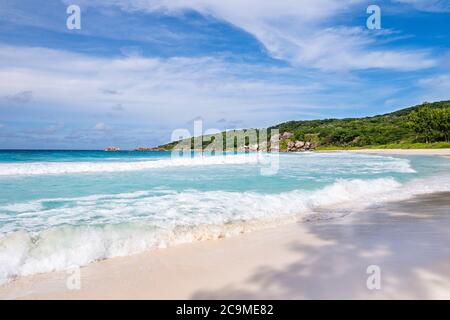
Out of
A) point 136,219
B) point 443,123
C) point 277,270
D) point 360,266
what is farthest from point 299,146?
point 277,270

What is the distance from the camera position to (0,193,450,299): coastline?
3736 mm

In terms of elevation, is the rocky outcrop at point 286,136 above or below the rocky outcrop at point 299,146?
above

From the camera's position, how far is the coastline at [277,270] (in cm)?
374

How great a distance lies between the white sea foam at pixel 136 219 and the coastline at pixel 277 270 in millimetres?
346

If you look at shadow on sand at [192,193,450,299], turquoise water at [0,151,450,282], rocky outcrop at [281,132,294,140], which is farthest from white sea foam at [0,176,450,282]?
rocky outcrop at [281,132,294,140]

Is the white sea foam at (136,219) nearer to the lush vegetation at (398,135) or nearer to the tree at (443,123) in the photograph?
the lush vegetation at (398,135)

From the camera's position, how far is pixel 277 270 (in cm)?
439

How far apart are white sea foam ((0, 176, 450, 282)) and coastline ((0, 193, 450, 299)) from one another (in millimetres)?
346

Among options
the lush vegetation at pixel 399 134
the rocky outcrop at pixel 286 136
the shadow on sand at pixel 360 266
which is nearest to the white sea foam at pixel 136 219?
the shadow on sand at pixel 360 266

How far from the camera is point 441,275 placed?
4035 millimetres

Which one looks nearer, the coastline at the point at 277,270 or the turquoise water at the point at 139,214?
the coastline at the point at 277,270

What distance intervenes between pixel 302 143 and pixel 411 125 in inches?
1473

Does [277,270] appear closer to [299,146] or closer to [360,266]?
[360,266]

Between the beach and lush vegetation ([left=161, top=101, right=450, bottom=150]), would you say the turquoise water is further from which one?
lush vegetation ([left=161, top=101, right=450, bottom=150])
